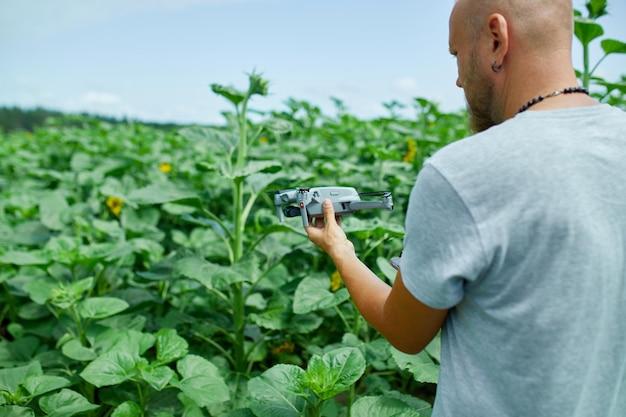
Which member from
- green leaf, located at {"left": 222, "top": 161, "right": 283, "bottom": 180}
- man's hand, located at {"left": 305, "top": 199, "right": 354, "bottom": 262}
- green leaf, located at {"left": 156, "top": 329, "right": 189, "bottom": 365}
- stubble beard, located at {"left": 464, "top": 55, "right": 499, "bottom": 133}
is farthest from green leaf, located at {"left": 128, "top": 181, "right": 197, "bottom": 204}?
stubble beard, located at {"left": 464, "top": 55, "right": 499, "bottom": 133}

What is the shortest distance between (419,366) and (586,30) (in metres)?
1.25

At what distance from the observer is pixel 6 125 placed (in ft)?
37.3

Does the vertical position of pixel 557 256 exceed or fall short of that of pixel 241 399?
it exceeds it

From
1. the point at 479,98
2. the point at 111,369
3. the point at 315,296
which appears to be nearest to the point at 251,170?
the point at 315,296

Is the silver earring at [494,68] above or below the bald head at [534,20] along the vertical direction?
below

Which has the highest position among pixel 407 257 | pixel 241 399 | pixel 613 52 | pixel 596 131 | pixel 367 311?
pixel 613 52

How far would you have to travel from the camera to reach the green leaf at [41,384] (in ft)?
4.69

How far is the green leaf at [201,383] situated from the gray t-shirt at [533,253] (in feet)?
2.48

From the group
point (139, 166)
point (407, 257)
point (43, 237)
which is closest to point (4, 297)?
point (43, 237)

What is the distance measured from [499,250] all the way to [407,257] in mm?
139

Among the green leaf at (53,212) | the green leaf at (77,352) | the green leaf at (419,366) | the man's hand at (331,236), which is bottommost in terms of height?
the green leaf at (77,352)

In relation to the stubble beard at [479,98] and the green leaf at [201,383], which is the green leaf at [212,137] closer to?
the green leaf at [201,383]

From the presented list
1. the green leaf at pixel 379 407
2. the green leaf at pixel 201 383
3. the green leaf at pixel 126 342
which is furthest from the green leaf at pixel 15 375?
the green leaf at pixel 379 407

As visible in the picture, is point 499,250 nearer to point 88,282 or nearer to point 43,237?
point 88,282
